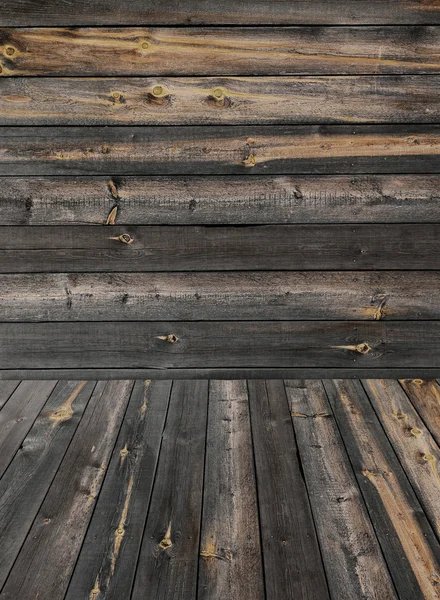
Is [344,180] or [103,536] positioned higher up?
[344,180]

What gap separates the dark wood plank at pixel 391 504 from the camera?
1.29 metres

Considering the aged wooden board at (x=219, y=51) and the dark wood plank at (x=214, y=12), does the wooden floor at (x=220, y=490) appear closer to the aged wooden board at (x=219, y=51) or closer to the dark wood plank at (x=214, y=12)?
the aged wooden board at (x=219, y=51)

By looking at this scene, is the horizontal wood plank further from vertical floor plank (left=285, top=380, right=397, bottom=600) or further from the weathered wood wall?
vertical floor plank (left=285, top=380, right=397, bottom=600)

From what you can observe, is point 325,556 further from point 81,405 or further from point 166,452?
point 81,405

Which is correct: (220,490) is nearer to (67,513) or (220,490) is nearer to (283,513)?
(283,513)

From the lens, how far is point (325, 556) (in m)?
1.34

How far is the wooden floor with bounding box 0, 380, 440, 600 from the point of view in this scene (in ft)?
4.19

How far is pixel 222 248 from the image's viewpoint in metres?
2.21

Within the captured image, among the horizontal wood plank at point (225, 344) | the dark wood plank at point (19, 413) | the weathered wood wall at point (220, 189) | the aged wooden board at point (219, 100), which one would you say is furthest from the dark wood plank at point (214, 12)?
the dark wood plank at point (19, 413)

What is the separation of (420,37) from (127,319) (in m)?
1.58

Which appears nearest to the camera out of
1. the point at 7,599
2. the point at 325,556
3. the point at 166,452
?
the point at 7,599

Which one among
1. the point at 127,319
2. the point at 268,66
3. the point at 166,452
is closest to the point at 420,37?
the point at 268,66

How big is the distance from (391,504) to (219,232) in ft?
3.87

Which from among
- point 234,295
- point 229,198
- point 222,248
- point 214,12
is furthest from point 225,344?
point 214,12
